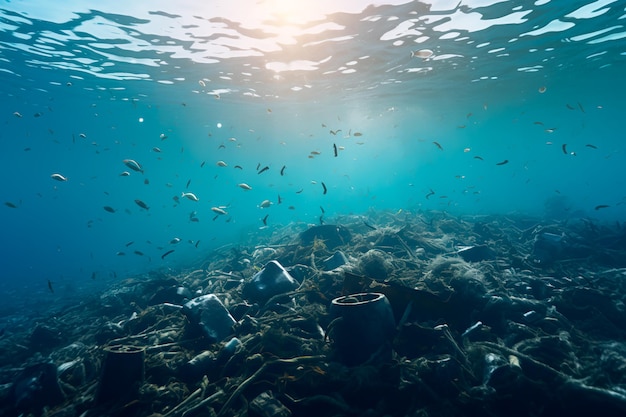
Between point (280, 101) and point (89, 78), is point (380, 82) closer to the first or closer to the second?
point (280, 101)

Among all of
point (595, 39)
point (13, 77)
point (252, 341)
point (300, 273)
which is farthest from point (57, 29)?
point (595, 39)

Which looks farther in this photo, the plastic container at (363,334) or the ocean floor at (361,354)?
the plastic container at (363,334)

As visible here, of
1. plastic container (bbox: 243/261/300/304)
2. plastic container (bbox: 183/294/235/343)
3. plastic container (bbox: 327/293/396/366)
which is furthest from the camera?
plastic container (bbox: 243/261/300/304)

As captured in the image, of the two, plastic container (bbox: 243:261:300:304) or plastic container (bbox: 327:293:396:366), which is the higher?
plastic container (bbox: 327:293:396:366)

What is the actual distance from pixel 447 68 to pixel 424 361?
79.1ft

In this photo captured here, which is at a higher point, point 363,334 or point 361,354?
point 363,334

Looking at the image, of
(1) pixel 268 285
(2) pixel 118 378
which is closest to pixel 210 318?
(1) pixel 268 285

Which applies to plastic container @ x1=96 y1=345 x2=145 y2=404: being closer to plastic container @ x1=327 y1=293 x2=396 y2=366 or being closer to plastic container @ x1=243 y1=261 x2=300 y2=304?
plastic container @ x1=243 y1=261 x2=300 y2=304

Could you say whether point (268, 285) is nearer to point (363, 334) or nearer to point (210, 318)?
point (210, 318)

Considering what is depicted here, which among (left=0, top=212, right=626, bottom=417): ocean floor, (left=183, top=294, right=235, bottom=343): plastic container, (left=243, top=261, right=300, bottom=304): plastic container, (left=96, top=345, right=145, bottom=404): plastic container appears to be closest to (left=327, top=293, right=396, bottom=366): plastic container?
(left=0, top=212, right=626, bottom=417): ocean floor

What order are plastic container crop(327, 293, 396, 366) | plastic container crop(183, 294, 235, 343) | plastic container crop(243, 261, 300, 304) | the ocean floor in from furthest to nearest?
plastic container crop(243, 261, 300, 304) < plastic container crop(183, 294, 235, 343) < plastic container crop(327, 293, 396, 366) < the ocean floor

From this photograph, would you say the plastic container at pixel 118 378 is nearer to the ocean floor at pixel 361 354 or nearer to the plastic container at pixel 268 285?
the ocean floor at pixel 361 354

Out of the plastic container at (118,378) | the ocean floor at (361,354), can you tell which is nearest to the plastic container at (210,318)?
the ocean floor at (361,354)

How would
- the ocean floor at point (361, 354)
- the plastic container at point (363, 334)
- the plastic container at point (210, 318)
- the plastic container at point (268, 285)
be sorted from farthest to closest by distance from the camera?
the plastic container at point (268, 285)
the plastic container at point (210, 318)
the plastic container at point (363, 334)
the ocean floor at point (361, 354)
